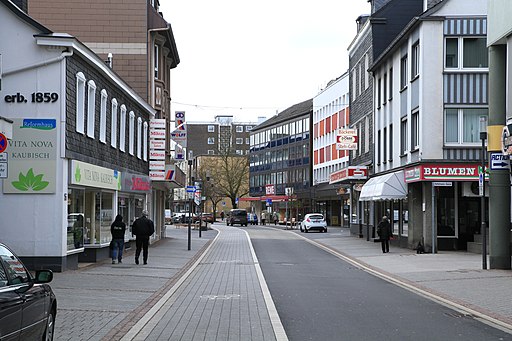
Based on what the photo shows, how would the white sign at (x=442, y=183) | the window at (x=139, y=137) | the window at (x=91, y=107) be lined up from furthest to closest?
the window at (x=139, y=137)
the white sign at (x=442, y=183)
the window at (x=91, y=107)

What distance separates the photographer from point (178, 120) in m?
39.8

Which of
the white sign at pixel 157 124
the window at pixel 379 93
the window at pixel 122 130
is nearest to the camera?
the window at pixel 122 130

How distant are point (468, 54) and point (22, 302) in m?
26.3

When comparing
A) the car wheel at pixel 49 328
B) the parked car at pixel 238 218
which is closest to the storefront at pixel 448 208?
the car wheel at pixel 49 328

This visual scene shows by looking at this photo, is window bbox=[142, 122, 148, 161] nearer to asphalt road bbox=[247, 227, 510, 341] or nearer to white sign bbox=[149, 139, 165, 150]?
white sign bbox=[149, 139, 165, 150]

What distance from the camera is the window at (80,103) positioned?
70.0 ft

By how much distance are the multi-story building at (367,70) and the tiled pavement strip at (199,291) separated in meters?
14.9

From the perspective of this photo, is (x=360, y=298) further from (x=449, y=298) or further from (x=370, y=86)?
(x=370, y=86)

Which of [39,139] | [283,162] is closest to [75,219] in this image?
[39,139]

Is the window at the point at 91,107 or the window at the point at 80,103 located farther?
the window at the point at 91,107

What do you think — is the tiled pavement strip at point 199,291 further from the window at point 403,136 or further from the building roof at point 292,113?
the building roof at point 292,113

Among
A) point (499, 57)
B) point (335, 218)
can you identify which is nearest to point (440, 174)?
point (499, 57)

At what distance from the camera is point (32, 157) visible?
64.1ft

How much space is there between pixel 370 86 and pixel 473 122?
44.9 ft
